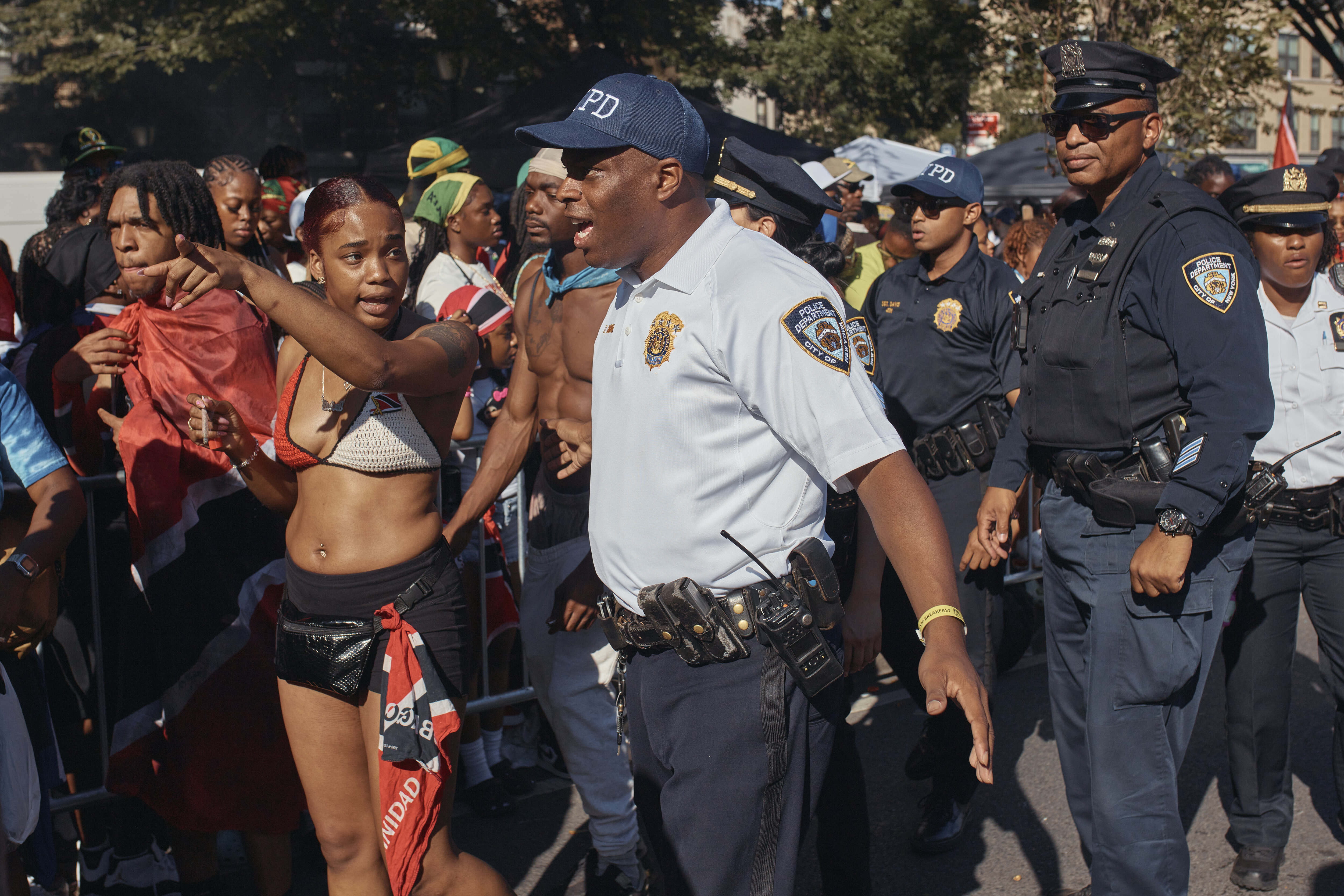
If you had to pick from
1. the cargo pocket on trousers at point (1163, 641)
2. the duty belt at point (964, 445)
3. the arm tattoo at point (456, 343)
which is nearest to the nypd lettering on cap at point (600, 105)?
the arm tattoo at point (456, 343)

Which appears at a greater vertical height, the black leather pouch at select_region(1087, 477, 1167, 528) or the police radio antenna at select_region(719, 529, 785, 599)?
the police radio antenna at select_region(719, 529, 785, 599)

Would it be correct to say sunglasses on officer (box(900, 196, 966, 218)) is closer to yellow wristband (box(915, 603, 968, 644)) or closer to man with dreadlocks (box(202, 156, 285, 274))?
man with dreadlocks (box(202, 156, 285, 274))

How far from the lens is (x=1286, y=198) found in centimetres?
395

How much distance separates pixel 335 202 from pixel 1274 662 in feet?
11.5

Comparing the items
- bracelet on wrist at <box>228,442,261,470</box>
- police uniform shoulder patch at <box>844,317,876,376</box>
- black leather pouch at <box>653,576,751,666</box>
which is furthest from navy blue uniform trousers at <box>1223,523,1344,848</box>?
bracelet on wrist at <box>228,442,261,470</box>

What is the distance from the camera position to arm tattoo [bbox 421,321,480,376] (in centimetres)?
305

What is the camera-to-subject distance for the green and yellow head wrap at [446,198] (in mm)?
5602

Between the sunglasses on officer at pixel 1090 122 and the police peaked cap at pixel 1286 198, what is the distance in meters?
0.99

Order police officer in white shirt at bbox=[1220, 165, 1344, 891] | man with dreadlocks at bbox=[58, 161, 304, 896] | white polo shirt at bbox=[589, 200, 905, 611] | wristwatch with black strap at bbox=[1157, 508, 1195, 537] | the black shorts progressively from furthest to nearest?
1. police officer in white shirt at bbox=[1220, 165, 1344, 891]
2. man with dreadlocks at bbox=[58, 161, 304, 896]
3. the black shorts
4. wristwatch with black strap at bbox=[1157, 508, 1195, 537]
5. white polo shirt at bbox=[589, 200, 905, 611]

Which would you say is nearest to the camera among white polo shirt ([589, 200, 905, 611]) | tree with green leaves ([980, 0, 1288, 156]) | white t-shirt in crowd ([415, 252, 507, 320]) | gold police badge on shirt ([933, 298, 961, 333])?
white polo shirt ([589, 200, 905, 611])

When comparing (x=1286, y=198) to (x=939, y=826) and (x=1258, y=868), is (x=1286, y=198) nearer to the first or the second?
(x=1258, y=868)

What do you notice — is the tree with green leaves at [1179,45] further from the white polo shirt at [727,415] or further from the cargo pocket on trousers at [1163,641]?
the white polo shirt at [727,415]

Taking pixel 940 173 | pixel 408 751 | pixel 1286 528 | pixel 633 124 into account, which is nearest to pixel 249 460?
pixel 408 751

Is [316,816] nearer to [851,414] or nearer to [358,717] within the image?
[358,717]
